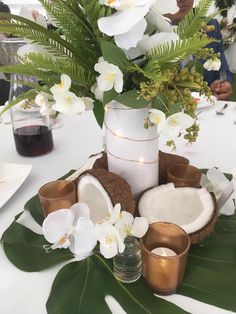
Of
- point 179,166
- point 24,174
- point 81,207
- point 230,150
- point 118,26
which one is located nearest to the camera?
point 118,26

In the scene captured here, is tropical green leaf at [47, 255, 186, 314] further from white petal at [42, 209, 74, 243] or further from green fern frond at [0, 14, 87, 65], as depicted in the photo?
green fern frond at [0, 14, 87, 65]

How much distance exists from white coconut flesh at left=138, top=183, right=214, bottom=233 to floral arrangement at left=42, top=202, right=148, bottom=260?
93mm

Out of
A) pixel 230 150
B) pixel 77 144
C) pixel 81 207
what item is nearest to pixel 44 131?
pixel 77 144

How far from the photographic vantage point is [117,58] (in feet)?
1.56

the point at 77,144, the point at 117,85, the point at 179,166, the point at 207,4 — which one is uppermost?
the point at 207,4

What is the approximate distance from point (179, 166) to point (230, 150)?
320 mm

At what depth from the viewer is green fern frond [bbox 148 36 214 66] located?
449 mm

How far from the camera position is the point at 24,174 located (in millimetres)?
814

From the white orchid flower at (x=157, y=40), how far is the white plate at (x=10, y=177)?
0.45 m

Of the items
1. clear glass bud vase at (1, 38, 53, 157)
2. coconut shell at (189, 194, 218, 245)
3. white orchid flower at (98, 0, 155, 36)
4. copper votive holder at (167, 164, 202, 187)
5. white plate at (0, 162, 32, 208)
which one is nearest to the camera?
white orchid flower at (98, 0, 155, 36)

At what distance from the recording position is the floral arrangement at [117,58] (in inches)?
18.1

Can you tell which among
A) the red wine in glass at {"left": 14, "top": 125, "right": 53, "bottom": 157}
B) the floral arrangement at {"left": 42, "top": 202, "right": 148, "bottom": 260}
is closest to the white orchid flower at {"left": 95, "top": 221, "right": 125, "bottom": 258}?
the floral arrangement at {"left": 42, "top": 202, "right": 148, "bottom": 260}

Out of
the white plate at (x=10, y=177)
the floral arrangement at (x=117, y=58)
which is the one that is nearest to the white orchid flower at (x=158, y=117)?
the floral arrangement at (x=117, y=58)

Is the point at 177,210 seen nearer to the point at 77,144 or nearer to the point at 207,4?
the point at 207,4
